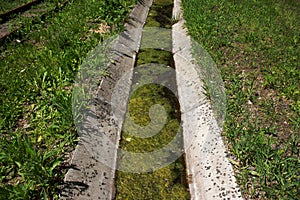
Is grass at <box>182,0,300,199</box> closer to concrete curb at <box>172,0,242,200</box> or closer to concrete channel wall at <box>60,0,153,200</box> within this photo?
concrete curb at <box>172,0,242,200</box>

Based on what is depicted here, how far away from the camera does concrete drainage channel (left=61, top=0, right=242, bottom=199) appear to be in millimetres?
3582

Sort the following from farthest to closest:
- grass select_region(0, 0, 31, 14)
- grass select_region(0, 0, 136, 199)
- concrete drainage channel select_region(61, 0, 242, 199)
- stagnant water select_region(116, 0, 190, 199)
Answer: grass select_region(0, 0, 31, 14) → stagnant water select_region(116, 0, 190, 199) → concrete drainage channel select_region(61, 0, 242, 199) → grass select_region(0, 0, 136, 199)

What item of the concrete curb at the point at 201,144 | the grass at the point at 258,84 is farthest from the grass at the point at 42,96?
the grass at the point at 258,84

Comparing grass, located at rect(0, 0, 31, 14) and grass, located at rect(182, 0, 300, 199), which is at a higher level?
grass, located at rect(182, 0, 300, 199)

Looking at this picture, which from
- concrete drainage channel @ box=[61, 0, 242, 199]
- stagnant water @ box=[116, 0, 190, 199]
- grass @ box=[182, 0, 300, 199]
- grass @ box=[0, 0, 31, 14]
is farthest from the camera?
grass @ box=[0, 0, 31, 14]

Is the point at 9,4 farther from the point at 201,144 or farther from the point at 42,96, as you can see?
the point at 201,144

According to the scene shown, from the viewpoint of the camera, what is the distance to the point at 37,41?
21.6 ft

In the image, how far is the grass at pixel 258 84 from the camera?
3422 mm

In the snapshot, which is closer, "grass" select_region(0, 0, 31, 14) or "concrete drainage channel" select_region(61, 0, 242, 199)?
"concrete drainage channel" select_region(61, 0, 242, 199)

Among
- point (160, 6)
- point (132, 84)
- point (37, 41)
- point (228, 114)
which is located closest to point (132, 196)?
point (228, 114)

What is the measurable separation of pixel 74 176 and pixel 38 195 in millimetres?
431

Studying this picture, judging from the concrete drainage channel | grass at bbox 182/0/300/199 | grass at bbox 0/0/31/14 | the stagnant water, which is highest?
grass at bbox 182/0/300/199

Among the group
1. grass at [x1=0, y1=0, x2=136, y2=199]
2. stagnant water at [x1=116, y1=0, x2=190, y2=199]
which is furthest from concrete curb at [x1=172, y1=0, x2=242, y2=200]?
grass at [x1=0, y1=0, x2=136, y2=199]

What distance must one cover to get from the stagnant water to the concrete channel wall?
137 mm
